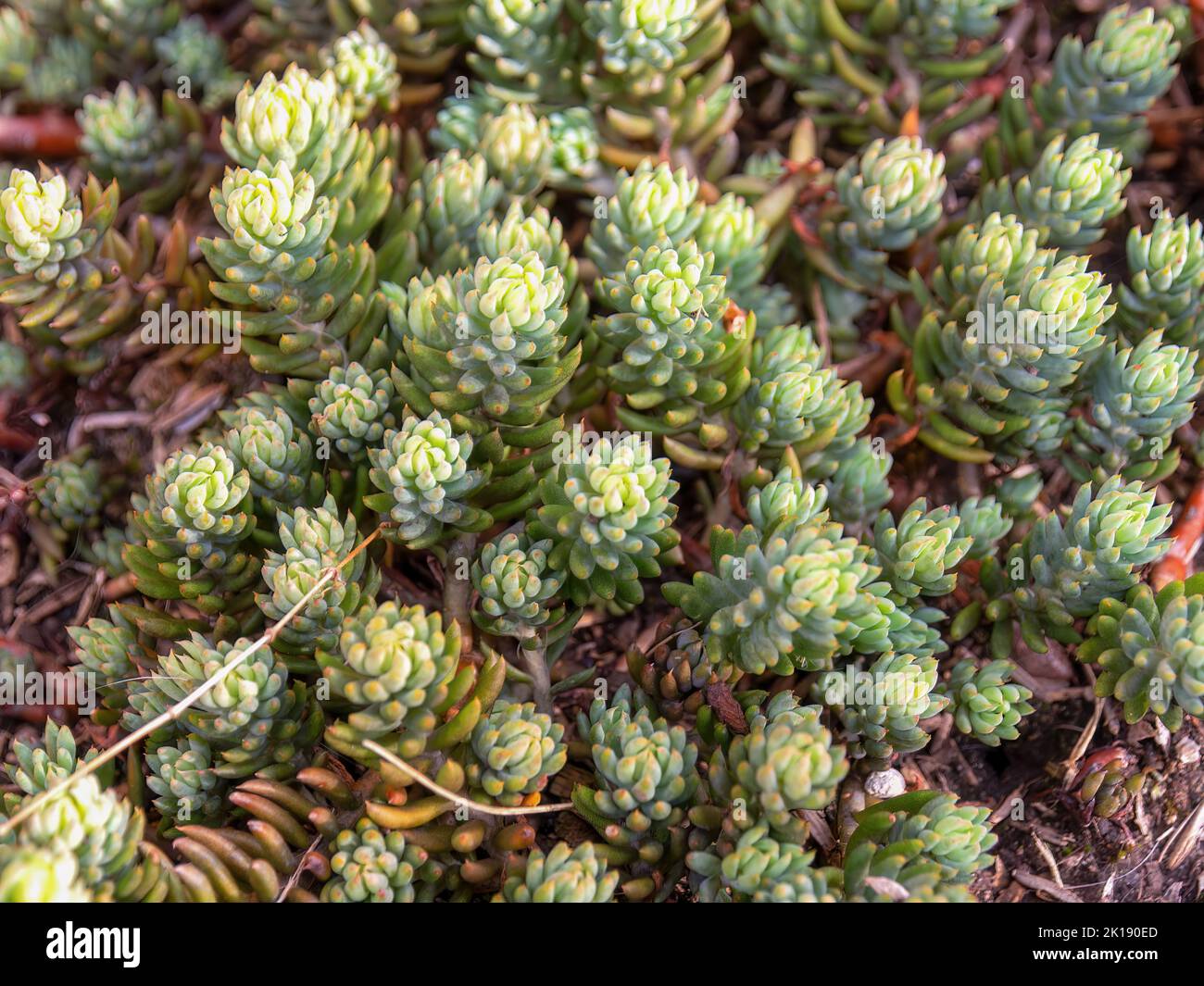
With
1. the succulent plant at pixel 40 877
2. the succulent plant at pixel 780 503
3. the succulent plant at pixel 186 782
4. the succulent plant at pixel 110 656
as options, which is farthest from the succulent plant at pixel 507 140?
the succulent plant at pixel 40 877

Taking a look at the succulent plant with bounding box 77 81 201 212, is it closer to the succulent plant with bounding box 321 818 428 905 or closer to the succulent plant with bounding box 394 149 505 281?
the succulent plant with bounding box 394 149 505 281

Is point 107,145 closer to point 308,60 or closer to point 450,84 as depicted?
point 308,60

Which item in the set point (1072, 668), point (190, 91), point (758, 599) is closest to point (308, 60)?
point (190, 91)

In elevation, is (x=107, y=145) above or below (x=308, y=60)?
below

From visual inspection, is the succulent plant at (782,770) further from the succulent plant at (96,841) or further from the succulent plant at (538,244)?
the succulent plant at (96,841)
